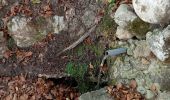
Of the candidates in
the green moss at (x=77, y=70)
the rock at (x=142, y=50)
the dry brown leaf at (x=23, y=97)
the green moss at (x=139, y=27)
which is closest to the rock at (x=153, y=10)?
the green moss at (x=139, y=27)

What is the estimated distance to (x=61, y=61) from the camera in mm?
6852

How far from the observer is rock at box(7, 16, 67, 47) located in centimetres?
682

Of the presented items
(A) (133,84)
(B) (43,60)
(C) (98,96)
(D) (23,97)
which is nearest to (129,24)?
(A) (133,84)

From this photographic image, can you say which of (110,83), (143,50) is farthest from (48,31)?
(143,50)

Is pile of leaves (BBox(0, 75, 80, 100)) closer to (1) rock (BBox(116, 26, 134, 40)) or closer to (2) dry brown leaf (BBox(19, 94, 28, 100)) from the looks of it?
(2) dry brown leaf (BBox(19, 94, 28, 100))

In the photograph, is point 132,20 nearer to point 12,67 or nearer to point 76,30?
point 76,30

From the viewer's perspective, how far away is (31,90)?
266 inches

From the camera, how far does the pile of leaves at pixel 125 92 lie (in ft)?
18.9

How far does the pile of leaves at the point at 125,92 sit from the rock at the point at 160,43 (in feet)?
2.60

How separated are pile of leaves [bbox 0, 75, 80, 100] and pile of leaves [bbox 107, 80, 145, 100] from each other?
1085 mm

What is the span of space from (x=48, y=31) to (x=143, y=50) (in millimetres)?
2092

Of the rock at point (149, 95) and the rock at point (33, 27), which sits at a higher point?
the rock at point (33, 27)

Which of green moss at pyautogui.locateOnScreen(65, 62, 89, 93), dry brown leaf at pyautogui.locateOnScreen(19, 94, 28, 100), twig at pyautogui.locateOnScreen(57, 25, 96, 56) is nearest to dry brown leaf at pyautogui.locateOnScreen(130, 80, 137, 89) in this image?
green moss at pyautogui.locateOnScreen(65, 62, 89, 93)

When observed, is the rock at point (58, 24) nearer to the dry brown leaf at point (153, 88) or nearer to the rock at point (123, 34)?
the rock at point (123, 34)
